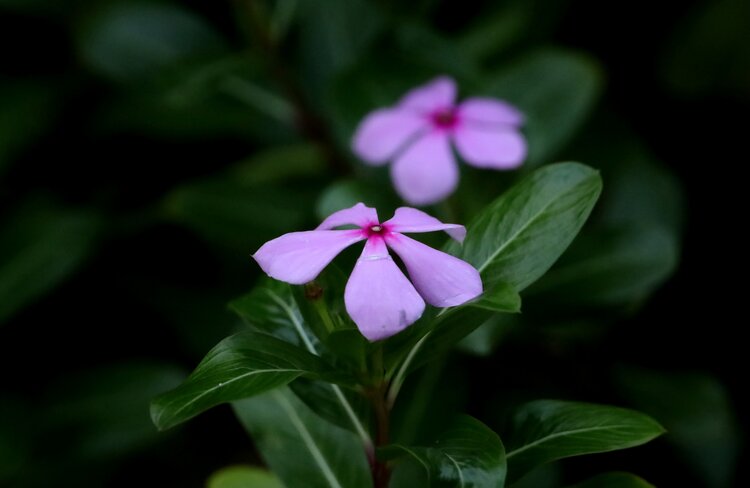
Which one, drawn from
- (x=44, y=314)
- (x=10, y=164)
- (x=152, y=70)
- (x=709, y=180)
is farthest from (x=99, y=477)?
(x=709, y=180)

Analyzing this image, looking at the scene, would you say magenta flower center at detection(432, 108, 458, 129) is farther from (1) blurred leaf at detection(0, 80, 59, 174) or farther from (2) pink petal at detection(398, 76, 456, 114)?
(1) blurred leaf at detection(0, 80, 59, 174)

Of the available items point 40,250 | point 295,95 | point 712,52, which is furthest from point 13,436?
point 712,52

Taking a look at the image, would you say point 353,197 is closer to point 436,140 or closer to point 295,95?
point 436,140

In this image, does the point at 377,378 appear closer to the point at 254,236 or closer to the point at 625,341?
the point at 254,236

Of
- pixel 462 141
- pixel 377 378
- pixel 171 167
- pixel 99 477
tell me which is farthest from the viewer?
pixel 171 167

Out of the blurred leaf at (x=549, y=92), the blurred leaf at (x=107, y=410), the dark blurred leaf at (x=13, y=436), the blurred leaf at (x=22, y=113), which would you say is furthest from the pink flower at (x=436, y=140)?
the blurred leaf at (x=22, y=113)

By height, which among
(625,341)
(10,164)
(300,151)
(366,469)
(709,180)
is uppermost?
(10,164)
